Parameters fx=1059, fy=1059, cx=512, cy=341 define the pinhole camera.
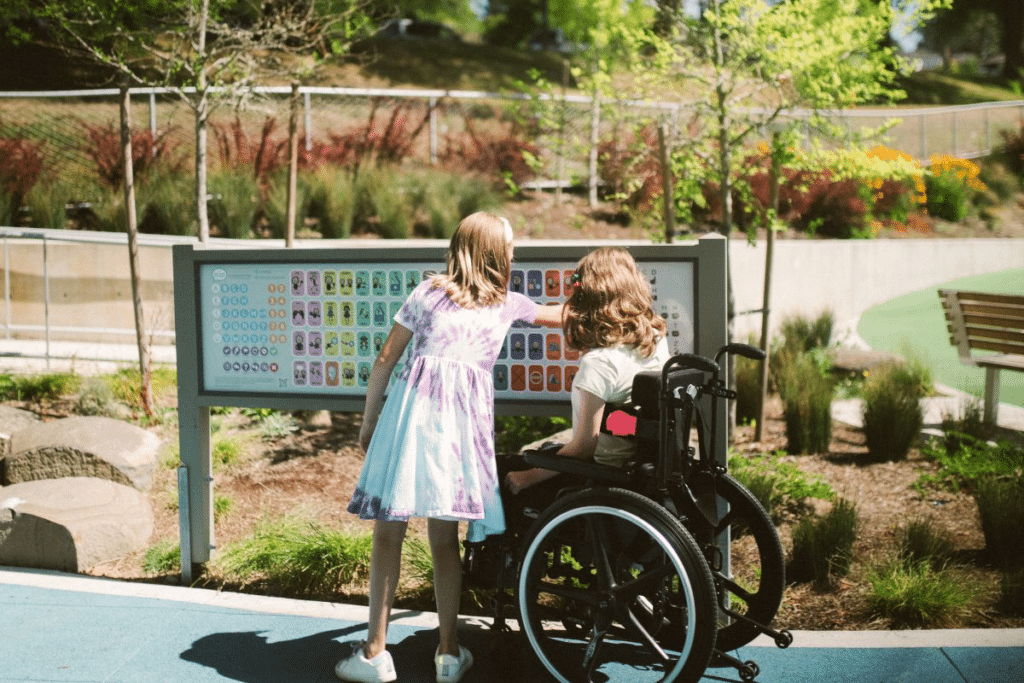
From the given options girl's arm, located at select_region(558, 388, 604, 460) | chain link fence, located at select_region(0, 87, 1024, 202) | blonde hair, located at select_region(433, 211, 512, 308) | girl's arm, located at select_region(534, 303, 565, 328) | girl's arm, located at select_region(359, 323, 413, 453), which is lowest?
girl's arm, located at select_region(558, 388, 604, 460)

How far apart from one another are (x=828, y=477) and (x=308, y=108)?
32.8 ft

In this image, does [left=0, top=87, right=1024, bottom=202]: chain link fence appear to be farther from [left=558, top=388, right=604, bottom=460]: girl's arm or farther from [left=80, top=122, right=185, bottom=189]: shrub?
[left=558, top=388, right=604, bottom=460]: girl's arm

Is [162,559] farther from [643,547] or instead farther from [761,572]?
[761,572]

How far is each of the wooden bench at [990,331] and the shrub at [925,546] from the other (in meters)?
2.46

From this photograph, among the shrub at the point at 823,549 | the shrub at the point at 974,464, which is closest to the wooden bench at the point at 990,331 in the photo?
the shrub at the point at 974,464

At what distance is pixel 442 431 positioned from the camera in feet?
12.1

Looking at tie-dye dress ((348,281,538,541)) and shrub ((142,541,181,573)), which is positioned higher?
tie-dye dress ((348,281,538,541))

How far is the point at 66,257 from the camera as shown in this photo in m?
10.5

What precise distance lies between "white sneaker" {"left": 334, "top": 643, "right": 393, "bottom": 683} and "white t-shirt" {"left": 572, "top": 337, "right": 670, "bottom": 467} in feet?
3.48

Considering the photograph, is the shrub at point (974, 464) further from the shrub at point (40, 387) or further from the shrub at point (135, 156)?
the shrub at point (135, 156)

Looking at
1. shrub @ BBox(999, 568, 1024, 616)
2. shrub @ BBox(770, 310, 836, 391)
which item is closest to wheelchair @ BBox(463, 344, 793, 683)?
shrub @ BBox(999, 568, 1024, 616)

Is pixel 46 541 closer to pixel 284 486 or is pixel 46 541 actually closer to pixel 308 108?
pixel 284 486

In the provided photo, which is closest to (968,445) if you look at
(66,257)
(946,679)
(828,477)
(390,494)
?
(828,477)

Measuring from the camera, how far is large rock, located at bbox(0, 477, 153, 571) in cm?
512
